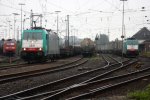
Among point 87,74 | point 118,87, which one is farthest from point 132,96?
point 87,74

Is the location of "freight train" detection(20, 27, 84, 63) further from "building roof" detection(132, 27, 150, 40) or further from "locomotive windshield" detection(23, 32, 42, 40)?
"building roof" detection(132, 27, 150, 40)

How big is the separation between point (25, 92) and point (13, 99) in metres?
1.26

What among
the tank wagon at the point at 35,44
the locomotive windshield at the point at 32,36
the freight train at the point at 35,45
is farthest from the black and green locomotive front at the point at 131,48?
the locomotive windshield at the point at 32,36

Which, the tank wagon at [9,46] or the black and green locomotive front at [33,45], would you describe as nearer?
the black and green locomotive front at [33,45]

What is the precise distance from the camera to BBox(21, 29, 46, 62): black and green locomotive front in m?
→ 30.9

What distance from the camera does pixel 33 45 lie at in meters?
31.3

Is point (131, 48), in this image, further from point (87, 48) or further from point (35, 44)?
point (35, 44)

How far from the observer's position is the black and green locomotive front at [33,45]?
1215 inches

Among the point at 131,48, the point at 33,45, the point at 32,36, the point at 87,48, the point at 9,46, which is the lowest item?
the point at 87,48

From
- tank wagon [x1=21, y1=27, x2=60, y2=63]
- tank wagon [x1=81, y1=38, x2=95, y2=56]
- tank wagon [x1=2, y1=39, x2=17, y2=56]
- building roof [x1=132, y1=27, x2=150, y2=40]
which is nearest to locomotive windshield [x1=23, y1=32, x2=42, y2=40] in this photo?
tank wagon [x1=21, y1=27, x2=60, y2=63]

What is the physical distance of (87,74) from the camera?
19.7 meters

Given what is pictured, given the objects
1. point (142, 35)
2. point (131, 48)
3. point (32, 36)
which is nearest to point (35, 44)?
point (32, 36)

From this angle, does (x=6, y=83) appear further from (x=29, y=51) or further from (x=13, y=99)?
(x=29, y=51)

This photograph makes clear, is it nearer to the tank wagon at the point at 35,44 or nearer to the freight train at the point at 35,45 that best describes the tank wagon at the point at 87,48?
the freight train at the point at 35,45
